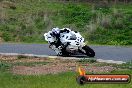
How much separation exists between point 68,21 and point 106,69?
2685 cm

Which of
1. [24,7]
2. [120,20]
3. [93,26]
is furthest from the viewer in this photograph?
[24,7]

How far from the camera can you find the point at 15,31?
37.1 m

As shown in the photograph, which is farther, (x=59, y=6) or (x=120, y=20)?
(x=59, y=6)

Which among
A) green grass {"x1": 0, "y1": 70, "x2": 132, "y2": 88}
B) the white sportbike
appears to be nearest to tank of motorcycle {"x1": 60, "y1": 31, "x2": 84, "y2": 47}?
the white sportbike

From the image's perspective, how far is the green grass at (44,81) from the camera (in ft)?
33.6

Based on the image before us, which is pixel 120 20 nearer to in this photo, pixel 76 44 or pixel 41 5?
pixel 41 5

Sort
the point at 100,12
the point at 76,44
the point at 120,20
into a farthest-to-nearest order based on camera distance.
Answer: the point at 100,12 → the point at 120,20 → the point at 76,44

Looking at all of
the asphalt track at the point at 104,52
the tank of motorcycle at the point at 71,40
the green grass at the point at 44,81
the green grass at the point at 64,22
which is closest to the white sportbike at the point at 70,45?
the tank of motorcycle at the point at 71,40

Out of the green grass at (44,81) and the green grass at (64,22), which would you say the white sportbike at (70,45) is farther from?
the green grass at (64,22)

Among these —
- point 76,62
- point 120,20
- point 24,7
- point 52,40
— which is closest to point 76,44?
point 52,40

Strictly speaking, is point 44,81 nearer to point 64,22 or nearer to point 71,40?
point 71,40

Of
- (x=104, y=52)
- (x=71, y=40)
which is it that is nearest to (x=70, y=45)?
(x=71, y=40)

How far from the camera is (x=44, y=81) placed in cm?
1120

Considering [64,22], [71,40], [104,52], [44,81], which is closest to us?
[44,81]
